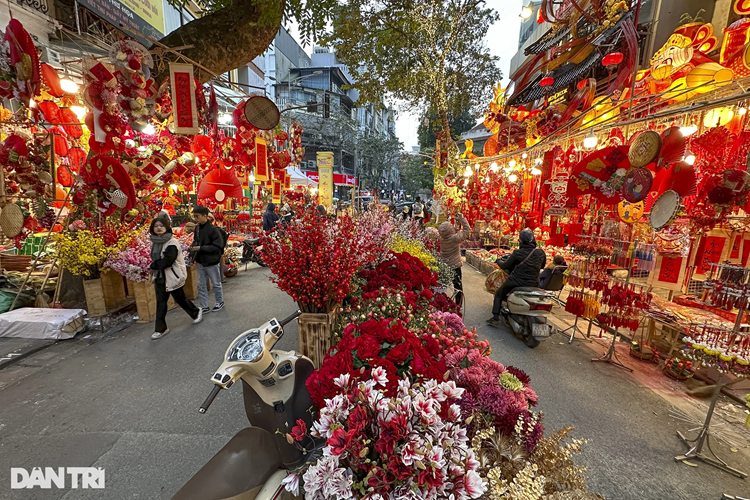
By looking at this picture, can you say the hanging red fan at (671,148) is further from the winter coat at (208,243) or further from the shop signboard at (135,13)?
the shop signboard at (135,13)

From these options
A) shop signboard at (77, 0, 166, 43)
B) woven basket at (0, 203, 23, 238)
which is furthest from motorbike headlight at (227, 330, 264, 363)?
shop signboard at (77, 0, 166, 43)

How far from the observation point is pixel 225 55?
12.5 ft

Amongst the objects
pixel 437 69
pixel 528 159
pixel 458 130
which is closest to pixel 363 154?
pixel 458 130

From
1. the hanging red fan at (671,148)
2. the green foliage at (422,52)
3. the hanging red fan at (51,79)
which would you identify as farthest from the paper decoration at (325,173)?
the hanging red fan at (671,148)

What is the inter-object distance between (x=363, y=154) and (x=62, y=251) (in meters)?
31.0

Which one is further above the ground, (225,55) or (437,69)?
(437,69)

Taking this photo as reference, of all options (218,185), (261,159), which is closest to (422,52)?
(261,159)

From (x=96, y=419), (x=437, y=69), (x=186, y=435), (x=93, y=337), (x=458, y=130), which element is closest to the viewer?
(x=186, y=435)

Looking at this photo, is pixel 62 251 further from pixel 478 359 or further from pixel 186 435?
pixel 478 359

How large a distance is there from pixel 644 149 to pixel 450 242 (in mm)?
2673

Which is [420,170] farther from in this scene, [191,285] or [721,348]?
[721,348]

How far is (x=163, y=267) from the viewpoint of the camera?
13.2 ft

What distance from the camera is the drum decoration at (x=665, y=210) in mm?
3176

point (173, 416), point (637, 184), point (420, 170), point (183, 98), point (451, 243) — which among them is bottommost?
point (173, 416)
